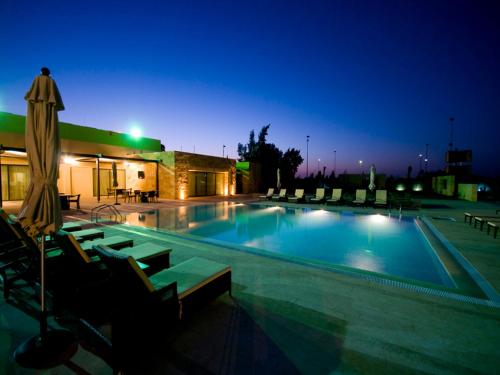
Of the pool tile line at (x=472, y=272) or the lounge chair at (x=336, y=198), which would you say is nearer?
the pool tile line at (x=472, y=272)

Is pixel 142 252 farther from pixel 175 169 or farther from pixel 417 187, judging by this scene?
pixel 417 187

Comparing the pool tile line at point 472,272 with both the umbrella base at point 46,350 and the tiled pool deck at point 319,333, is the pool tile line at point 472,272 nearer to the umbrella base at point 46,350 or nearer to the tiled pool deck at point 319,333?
the tiled pool deck at point 319,333

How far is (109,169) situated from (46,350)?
66.8 feet

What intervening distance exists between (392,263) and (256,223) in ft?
17.1

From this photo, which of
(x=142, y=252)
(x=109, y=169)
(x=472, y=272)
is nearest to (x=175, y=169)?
(x=109, y=169)

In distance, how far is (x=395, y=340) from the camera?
226 cm

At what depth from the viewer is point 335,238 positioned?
7.10 metres

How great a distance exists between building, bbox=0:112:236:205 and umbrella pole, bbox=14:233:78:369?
14248 millimetres

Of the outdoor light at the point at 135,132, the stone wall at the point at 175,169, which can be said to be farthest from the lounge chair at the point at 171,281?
the outdoor light at the point at 135,132

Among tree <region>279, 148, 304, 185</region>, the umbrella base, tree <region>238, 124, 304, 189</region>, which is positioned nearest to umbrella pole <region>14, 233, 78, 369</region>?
the umbrella base

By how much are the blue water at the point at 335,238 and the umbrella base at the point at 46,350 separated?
367 centimetres

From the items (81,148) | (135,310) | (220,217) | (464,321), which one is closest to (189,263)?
(135,310)

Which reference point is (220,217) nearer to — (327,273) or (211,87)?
(327,273)

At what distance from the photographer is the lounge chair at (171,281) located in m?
2.00
